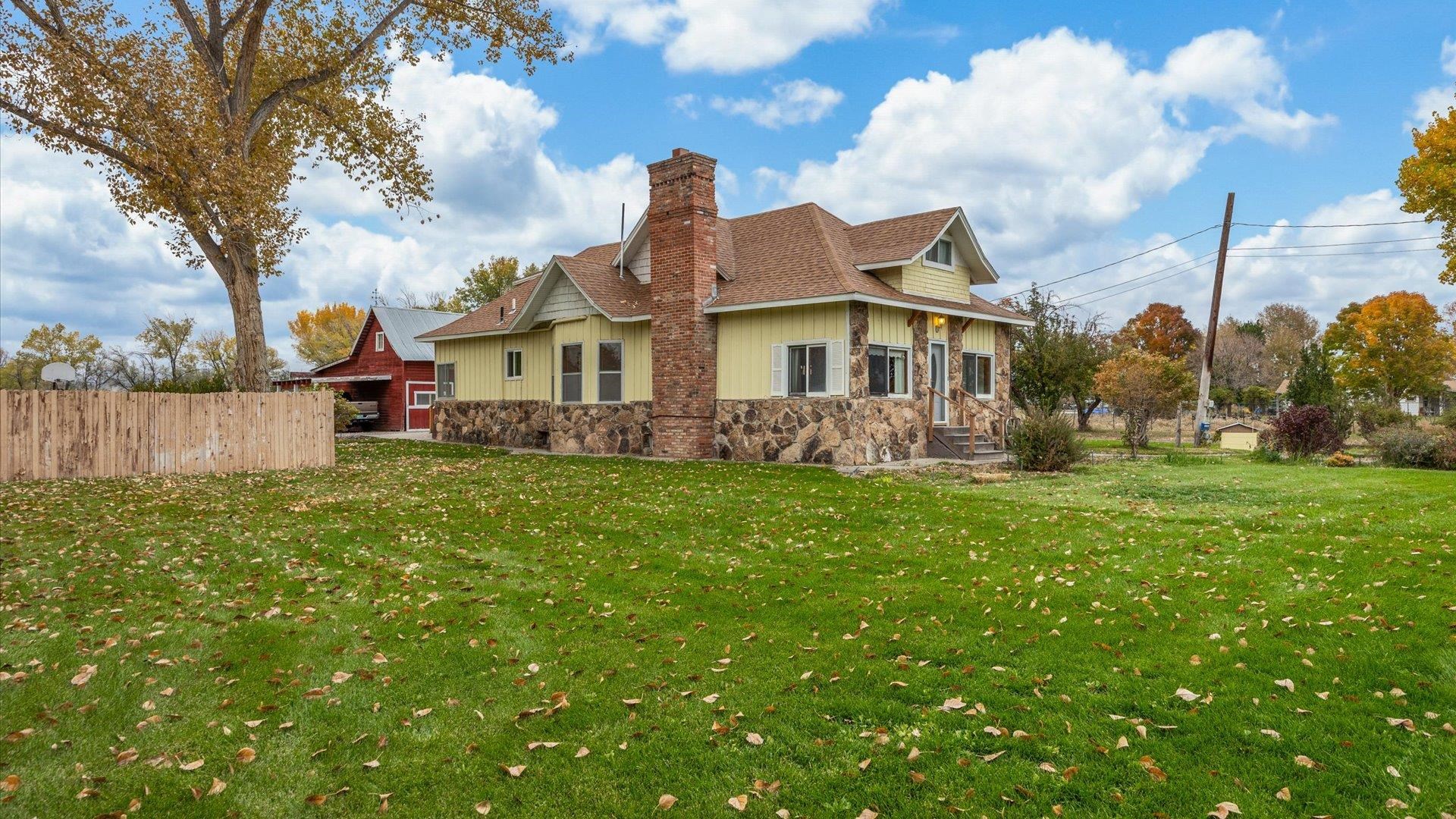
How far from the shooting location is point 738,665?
16.5ft

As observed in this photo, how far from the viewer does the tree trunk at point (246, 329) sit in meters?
18.4

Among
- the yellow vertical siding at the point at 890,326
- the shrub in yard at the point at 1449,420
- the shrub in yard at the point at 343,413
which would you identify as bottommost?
the shrub in yard at the point at 1449,420

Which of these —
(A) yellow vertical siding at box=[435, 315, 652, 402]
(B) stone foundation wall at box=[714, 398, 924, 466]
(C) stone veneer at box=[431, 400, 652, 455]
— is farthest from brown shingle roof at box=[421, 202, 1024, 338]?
(C) stone veneer at box=[431, 400, 652, 455]

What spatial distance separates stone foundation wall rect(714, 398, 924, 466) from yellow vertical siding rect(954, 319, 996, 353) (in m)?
3.09

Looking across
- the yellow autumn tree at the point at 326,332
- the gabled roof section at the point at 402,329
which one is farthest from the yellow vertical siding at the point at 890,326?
the yellow autumn tree at the point at 326,332

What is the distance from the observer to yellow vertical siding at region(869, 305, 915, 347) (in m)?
17.3

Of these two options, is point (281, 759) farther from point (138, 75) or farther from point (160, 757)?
point (138, 75)

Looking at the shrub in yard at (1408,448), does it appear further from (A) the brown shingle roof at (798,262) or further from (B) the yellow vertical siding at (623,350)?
(B) the yellow vertical siding at (623,350)

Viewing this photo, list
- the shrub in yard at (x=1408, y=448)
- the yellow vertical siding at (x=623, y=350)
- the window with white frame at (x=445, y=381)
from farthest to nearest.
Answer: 1. the window with white frame at (x=445, y=381)
2. the yellow vertical siding at (x=623, y=350)
3. the shrub in yard at (x=1408, y=448)

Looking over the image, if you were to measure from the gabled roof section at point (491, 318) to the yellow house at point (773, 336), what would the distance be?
265 centimetres

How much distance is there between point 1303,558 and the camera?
24.1 ft

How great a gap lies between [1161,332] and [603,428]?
58.5 m

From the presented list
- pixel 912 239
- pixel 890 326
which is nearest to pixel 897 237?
pixel 912 239

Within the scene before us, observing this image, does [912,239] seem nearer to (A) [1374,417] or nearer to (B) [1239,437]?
(B) [1239,437]
